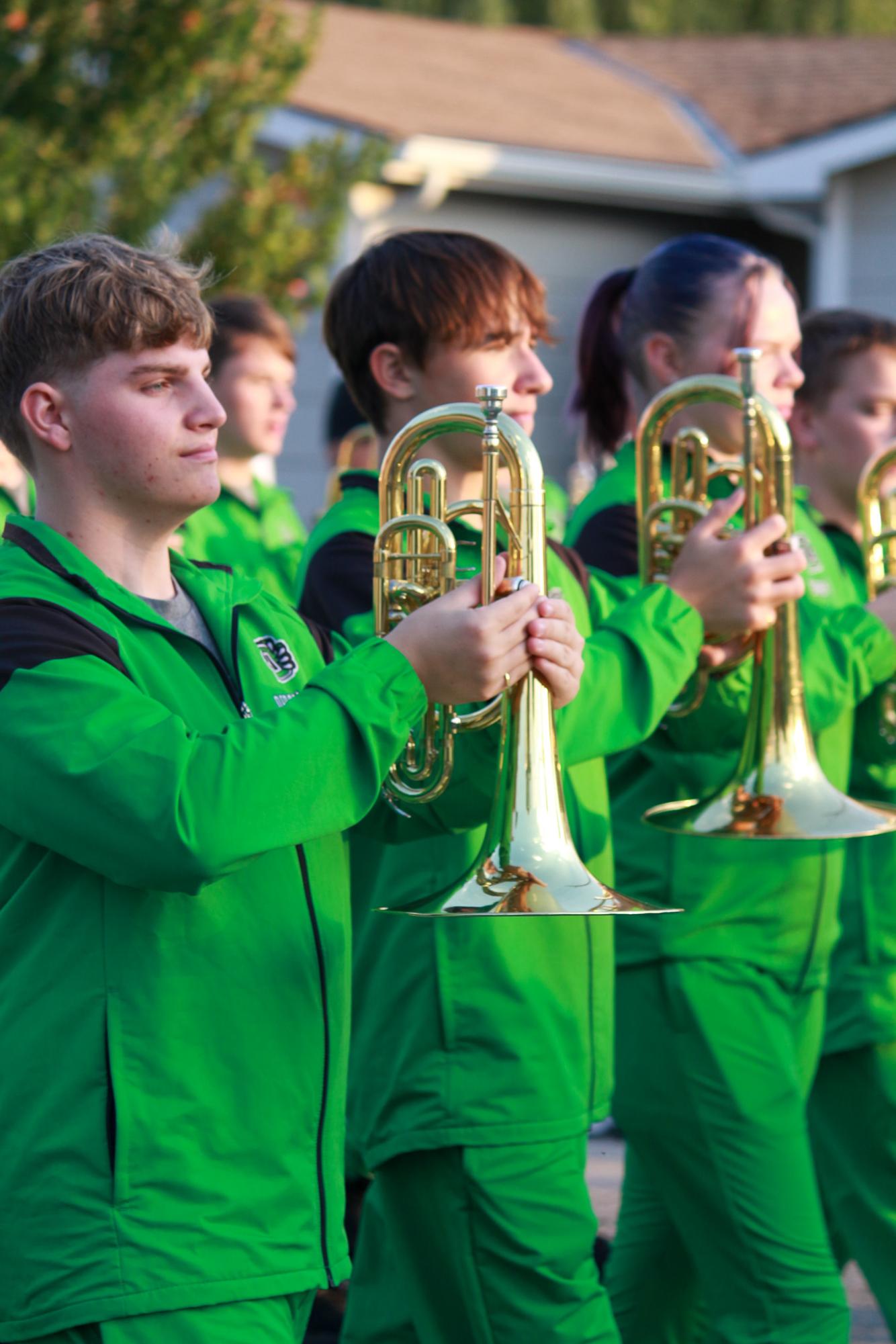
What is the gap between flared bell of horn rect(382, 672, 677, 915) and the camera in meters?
2.46

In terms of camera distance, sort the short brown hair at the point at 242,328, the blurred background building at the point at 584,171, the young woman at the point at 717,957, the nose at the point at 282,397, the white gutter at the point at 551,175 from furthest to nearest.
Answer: the blurred background building at the point at 584,171 → the white gutter at the point at 551,175 → the nose at the point at 282,397 → the short brown hair at the point at 242,328 → the young woman at the point at 717,957

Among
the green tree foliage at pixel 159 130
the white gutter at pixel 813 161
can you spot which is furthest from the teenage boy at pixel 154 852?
the white gutter at pixel 813 161

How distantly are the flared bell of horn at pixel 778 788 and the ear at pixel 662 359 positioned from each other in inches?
→ 26.7

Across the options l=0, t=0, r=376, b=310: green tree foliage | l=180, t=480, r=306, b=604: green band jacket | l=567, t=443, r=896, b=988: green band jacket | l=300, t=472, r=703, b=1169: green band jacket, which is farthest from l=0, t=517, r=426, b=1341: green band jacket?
l=0, t=0, r=376, b=310: green tree foliage

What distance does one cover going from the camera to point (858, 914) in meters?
3.95

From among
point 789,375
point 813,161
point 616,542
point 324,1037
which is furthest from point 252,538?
point 813,161

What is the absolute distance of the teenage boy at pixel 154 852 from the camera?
6.83 ft

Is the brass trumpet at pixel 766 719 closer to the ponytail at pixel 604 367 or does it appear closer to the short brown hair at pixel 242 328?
the ponytail at pixel 604 367

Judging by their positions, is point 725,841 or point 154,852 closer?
point 154,852

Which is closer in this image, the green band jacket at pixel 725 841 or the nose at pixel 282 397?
the green band jacket at pixel 725 841

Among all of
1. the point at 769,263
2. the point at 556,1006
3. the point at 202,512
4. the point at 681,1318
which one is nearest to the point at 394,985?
the point at 556,1006

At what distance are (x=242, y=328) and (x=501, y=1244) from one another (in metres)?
3.30

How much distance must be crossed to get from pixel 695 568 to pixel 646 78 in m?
13.4

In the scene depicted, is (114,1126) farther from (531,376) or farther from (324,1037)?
(531,376)
